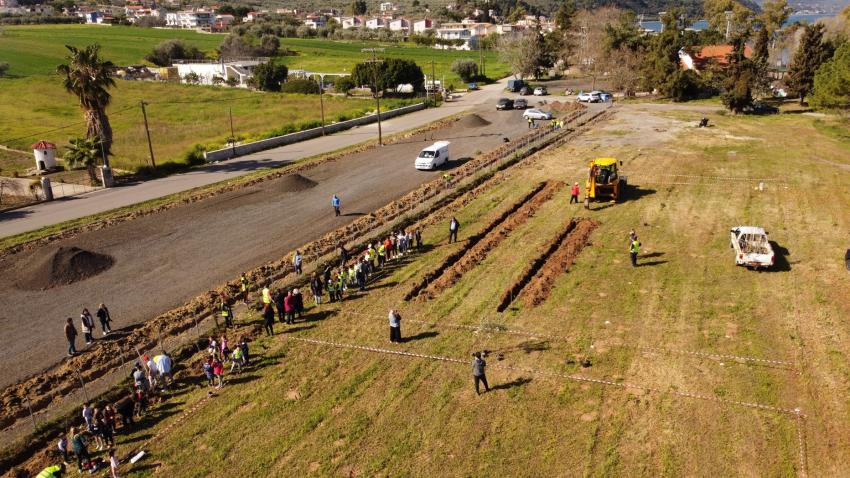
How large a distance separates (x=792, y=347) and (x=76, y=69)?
45598mm

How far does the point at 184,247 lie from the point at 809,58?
68.6m

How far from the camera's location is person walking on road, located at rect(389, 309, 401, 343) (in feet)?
63.5

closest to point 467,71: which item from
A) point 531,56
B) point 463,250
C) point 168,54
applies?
point 531,56

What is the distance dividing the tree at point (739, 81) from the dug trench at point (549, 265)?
138ft

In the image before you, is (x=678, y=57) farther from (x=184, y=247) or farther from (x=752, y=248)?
(x=184, y=247)

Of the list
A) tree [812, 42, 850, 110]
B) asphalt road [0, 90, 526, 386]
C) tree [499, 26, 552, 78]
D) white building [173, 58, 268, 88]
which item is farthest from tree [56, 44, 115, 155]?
tree [499, 26, 552, 78]

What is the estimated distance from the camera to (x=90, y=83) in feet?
137

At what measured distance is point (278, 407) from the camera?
1647cm

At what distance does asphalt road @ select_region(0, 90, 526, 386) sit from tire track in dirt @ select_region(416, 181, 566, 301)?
8459 mm

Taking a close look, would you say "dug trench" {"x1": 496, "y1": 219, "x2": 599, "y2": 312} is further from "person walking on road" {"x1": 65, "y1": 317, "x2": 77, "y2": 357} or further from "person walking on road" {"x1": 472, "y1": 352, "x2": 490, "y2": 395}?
"person walking on road" {"x1": 65, "y1": 317, "x2": 77, "y2": 357}

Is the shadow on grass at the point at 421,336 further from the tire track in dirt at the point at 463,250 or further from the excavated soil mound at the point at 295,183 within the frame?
the excavated soil mound at the point at 295,183

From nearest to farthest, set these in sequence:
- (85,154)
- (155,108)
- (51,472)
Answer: (51,472) < (85,154) < (155,108)

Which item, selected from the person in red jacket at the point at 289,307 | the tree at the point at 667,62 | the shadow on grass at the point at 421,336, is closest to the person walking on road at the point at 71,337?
the person in red jacket at the point at 289,307

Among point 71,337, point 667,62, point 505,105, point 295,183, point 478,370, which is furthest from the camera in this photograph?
point 667,62
